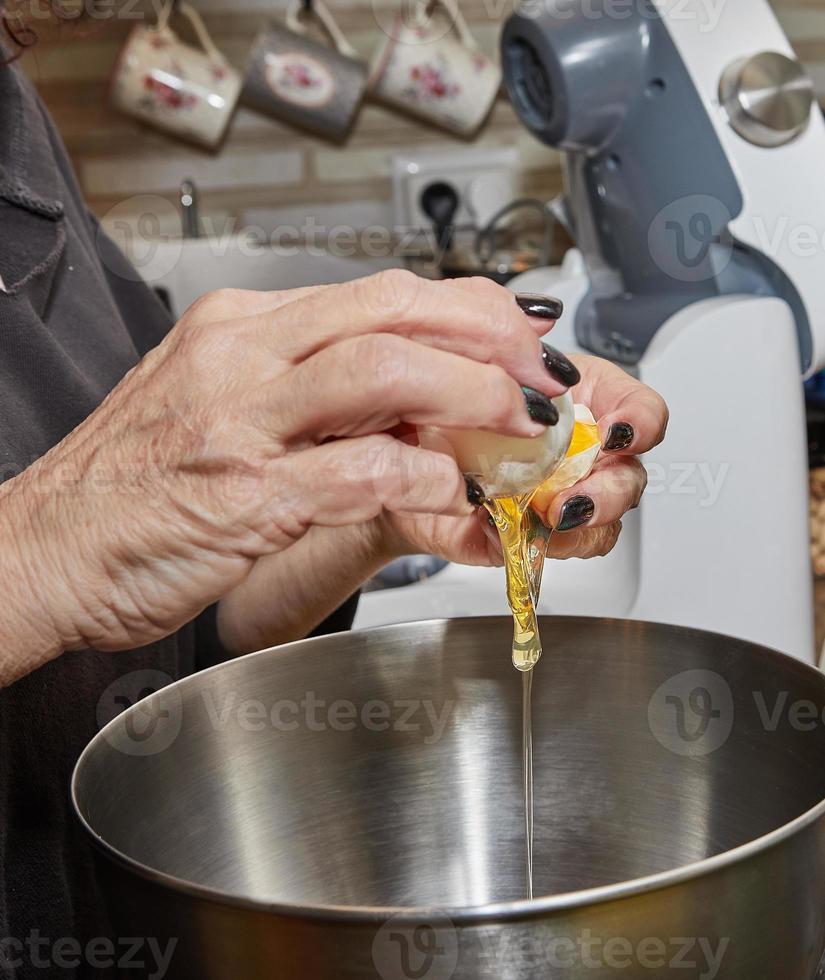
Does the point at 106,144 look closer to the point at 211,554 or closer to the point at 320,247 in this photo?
the point at 320,247

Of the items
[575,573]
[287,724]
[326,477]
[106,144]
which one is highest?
[106,144]

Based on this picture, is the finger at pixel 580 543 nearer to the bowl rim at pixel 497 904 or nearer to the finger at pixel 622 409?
the finger at pixel 622 409

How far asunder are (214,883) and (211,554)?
0.48 feet

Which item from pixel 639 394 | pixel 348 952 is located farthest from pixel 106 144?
pixel 348 952

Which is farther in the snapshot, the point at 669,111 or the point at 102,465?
the point at 669,111

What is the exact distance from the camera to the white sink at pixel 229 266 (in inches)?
64.1

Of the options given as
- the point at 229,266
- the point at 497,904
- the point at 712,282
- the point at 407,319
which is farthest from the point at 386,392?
the point at 229,266

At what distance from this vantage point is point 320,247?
1.86m

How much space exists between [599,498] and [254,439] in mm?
184

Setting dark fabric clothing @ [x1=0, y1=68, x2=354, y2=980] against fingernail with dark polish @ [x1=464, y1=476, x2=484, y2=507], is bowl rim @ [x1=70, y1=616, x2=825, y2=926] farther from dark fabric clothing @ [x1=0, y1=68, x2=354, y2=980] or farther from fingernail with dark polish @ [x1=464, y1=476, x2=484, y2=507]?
dark fabric clothing @ [x1=0, y1=68, x2=354, y2=980]

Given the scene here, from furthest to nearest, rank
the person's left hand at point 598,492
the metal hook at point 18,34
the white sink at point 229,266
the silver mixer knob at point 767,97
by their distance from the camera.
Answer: the white sink at point 229,266 → the silver mixer knob at point 767,97 → the metal hook at point 18,34 → the person's left hand at point 598,492

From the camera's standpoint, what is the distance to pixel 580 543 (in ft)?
1.75

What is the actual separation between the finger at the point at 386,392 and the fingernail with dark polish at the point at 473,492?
0.05 meters

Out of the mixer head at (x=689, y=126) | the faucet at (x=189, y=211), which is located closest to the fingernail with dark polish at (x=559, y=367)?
the mixer head at (x=689, y=126)
